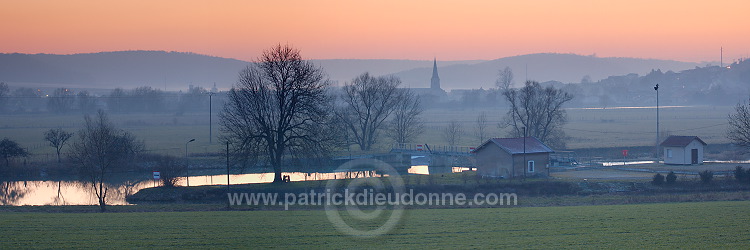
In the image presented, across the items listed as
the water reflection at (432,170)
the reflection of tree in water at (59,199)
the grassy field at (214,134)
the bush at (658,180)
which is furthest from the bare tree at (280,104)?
the grassy field at (214,134)

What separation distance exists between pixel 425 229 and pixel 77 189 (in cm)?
3132

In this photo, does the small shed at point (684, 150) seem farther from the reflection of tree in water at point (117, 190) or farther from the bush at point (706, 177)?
the reflection of tree in water at point (117, 190)

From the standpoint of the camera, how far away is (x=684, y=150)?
51.7 meters

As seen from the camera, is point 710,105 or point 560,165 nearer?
point 560,165

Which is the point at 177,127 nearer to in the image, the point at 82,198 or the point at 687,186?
the point at 82,198

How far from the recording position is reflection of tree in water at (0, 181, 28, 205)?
138 feet

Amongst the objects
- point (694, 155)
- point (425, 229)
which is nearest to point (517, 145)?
point (694, 155)

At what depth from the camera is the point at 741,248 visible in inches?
807

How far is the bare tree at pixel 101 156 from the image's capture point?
38531 millimetres

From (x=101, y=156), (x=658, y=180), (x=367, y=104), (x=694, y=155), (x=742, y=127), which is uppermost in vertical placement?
(x=367, y=104)

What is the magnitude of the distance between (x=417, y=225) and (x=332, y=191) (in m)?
16.1

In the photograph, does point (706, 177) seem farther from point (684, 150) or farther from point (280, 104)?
point (280, 104)

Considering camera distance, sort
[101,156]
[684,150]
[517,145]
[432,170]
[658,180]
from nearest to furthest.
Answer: [101,156], [658,180], [517,145], [684,150], [432,170]

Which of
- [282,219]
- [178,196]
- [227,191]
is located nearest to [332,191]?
[227,191]
